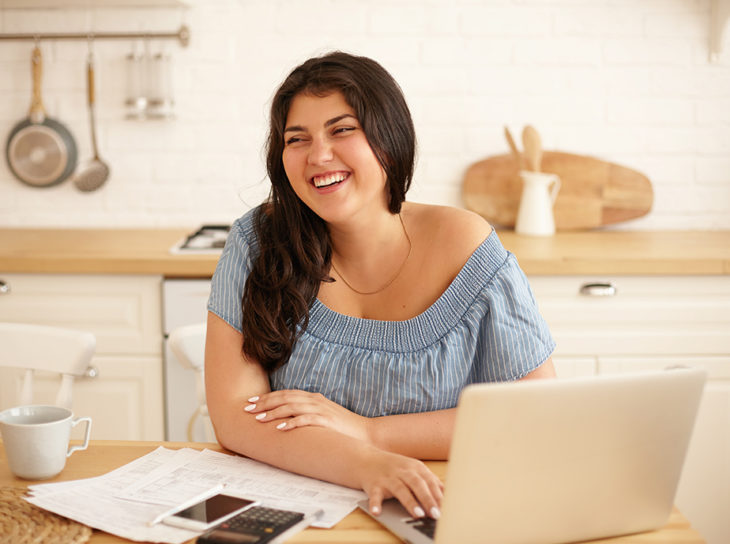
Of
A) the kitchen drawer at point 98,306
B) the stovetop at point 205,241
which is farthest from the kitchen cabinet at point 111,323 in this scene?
the stovetop at point 205,241

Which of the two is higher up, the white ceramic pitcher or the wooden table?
the white ceramic pitcher

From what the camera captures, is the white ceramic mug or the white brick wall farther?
the white brick wall

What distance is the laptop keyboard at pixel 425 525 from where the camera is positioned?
0.94 metres

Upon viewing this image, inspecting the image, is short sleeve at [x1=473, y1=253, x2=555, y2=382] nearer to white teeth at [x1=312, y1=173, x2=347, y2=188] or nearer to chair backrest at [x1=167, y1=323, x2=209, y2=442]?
white teeth at [x1=312, y1=173, x2=347, y2=188]

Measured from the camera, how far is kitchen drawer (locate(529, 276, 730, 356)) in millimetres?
2316

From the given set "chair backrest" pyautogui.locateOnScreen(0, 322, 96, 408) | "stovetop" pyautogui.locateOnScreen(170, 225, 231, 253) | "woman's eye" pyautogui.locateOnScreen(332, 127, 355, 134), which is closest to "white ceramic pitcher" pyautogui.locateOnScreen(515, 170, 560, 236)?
"stovetop" pyautogui.locateOnScreen(170, 225, 231, 253)

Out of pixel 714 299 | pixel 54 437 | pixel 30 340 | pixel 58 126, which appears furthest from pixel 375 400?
pixel 58 126

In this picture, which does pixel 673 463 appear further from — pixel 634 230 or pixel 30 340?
pixel 634 230

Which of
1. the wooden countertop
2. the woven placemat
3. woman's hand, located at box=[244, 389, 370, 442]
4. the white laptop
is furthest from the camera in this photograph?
the wooden countertop

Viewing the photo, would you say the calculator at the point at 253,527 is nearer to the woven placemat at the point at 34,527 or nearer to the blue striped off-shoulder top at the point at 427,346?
the woven placemat at the point at 34,527

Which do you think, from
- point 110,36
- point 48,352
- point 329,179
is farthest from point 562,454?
point 110,36

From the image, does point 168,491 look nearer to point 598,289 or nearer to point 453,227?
point 453,227

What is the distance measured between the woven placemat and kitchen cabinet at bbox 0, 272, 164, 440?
133 cm

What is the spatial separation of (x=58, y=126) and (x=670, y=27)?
2170mm
